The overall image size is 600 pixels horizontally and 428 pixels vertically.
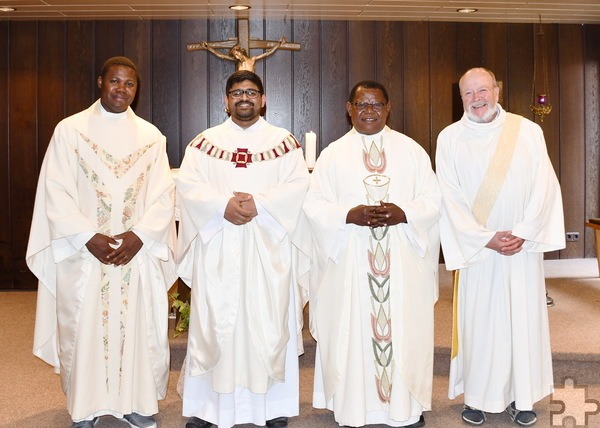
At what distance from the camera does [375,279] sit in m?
3.83

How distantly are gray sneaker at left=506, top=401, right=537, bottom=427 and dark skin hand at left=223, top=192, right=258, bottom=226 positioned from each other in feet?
5.90

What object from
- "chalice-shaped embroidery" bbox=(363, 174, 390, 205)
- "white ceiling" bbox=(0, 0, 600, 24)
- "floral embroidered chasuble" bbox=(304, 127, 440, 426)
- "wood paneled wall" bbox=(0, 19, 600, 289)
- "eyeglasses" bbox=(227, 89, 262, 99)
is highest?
"white ceiling" bbox=(0, 0, 600, 24)

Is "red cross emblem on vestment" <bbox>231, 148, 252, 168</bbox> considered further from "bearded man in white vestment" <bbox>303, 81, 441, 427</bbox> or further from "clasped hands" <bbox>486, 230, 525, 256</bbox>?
"clasped hands" <bbox>486, 230, 525, 256</bbox>

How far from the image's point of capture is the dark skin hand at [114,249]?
3697 mm

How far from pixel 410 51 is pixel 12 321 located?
520 cm

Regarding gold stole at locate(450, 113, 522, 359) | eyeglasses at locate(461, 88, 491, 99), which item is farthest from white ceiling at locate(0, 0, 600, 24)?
gold stole at locate(450, 113, 522, 359)

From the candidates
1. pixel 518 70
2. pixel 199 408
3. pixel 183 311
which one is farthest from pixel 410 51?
pixel 199 408

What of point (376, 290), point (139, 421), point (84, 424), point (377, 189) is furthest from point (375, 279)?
point (84, 424)

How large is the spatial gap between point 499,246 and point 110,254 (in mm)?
2012

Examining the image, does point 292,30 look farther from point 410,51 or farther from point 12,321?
point 12,321

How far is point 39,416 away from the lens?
4.21 m

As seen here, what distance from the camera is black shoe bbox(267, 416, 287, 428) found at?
13.0 feet

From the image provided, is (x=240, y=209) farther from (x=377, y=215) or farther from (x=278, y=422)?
(x=278, y=422)

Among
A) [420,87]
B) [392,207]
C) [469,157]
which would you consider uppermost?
[420,87]
